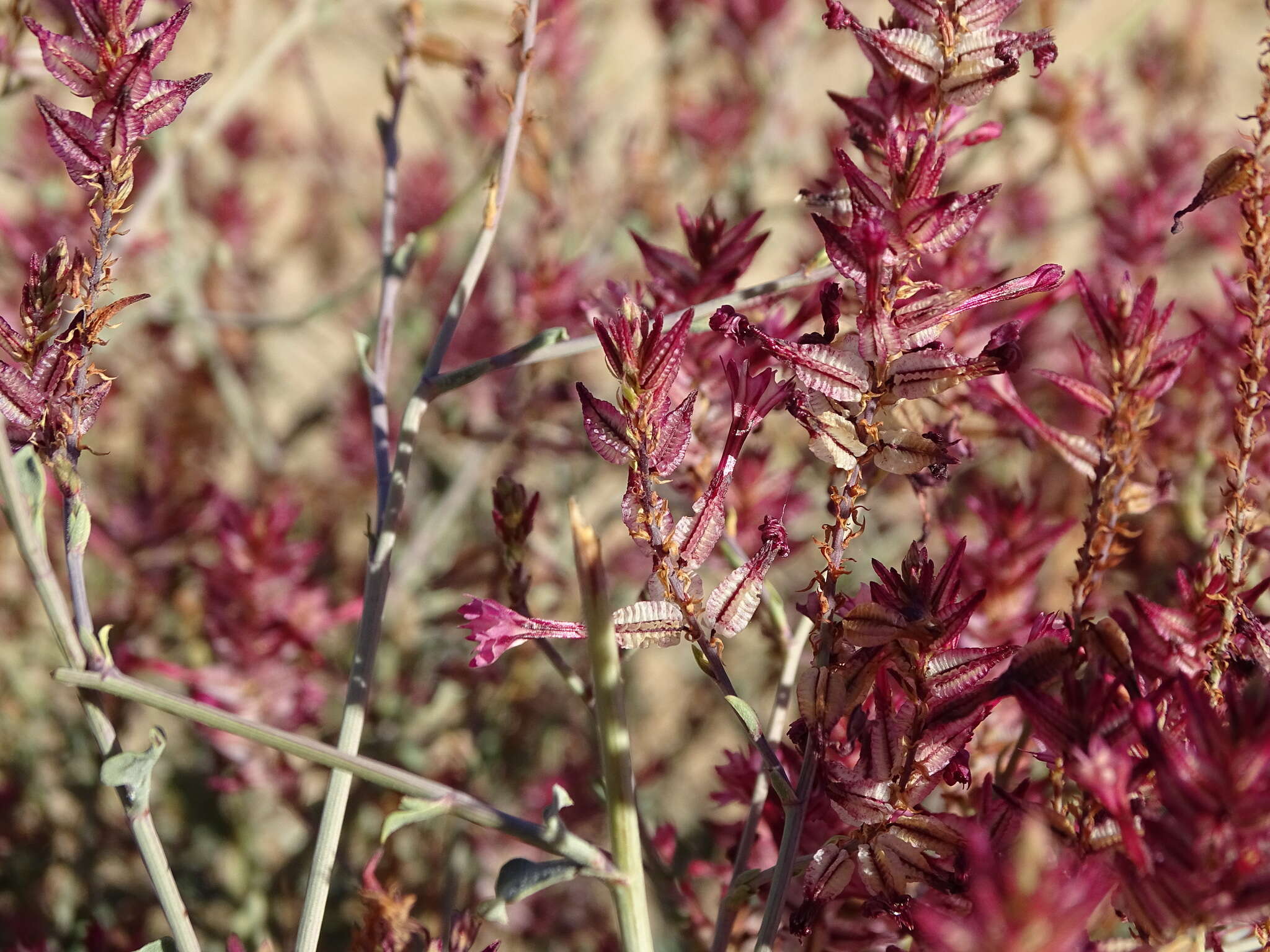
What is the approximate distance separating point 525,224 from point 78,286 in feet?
5.29

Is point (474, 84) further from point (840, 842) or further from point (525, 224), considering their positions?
point (525, 224)

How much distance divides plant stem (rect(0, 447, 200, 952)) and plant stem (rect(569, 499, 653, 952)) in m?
0.21

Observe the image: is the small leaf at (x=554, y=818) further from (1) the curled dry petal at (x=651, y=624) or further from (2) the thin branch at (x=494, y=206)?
(2) the thin branch at (x=494, y=206)

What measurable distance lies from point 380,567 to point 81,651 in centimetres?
15

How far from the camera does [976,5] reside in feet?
1.70

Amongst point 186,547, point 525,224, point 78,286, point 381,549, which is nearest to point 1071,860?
point 381,549

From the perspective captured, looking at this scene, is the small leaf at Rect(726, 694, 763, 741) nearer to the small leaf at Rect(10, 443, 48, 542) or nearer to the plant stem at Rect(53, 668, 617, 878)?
the plant stem at Rect(53, 668, 617, 878)

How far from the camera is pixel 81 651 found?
19.6 inches

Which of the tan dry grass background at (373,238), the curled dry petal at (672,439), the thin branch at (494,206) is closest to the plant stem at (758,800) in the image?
the curled dry petal at (672,439)

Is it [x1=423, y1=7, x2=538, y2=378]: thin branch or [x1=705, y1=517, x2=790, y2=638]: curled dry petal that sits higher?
[x1=423, y1=7, x2=538, y2=378]: thin branch

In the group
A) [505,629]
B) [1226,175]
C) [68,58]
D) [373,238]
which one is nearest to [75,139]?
[68,58]

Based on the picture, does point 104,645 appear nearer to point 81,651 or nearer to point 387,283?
point 81,651

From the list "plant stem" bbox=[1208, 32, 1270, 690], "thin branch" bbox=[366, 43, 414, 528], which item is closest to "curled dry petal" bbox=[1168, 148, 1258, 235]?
"plant stem" bbox=[1208, 32, 1270, 690]

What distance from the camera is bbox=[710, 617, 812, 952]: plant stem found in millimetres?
583
